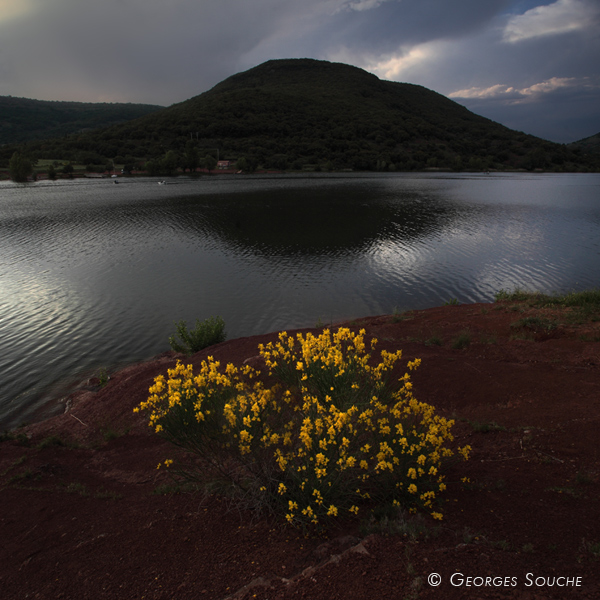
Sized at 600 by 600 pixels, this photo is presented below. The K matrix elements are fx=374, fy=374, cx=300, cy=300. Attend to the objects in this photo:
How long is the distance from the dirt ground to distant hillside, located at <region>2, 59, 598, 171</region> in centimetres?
9845

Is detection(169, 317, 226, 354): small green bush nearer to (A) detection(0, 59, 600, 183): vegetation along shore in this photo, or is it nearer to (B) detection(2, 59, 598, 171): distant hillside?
(A) detection(0, 59, 600, 183): vegetation along shore

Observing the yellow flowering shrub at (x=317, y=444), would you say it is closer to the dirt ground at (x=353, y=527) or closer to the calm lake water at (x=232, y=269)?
the dirt ground at (x=353, y=527)

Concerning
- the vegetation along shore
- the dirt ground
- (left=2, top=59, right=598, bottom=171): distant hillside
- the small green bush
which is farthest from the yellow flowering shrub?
(left=2, top=59, right=598, bottom=171): distant hillside

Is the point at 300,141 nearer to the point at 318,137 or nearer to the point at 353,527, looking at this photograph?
the point at 318,137

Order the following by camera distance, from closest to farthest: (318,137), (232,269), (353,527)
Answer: (353,527) → (232,269) → (318,137)

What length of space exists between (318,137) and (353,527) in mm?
130302

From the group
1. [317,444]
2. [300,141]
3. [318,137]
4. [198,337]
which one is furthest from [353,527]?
[318,137]

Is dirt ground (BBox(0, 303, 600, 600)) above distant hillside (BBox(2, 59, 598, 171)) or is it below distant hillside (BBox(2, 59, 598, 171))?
below

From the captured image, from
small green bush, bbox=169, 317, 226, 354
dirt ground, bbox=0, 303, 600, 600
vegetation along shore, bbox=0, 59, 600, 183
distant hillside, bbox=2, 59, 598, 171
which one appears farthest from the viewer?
distant hillside, bbox=2, 59, 598, 171

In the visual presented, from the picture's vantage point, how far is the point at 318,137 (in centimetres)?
12156

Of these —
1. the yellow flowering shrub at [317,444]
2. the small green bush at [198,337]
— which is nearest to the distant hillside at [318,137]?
the small green bush at [198,337]

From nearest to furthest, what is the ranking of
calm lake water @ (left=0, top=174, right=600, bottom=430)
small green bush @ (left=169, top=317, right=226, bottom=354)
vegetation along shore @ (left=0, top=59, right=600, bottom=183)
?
small green bush @ (left=169, top=317, right=226, bottom=354) < calm lake water @ (left=0, top=174, right=600, bottom=430) < vegetation along shore @ (left=0, top=59, right=600, bottom=183)

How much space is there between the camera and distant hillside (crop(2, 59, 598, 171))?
10706 centimetres

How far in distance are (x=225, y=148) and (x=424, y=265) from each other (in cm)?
10561
